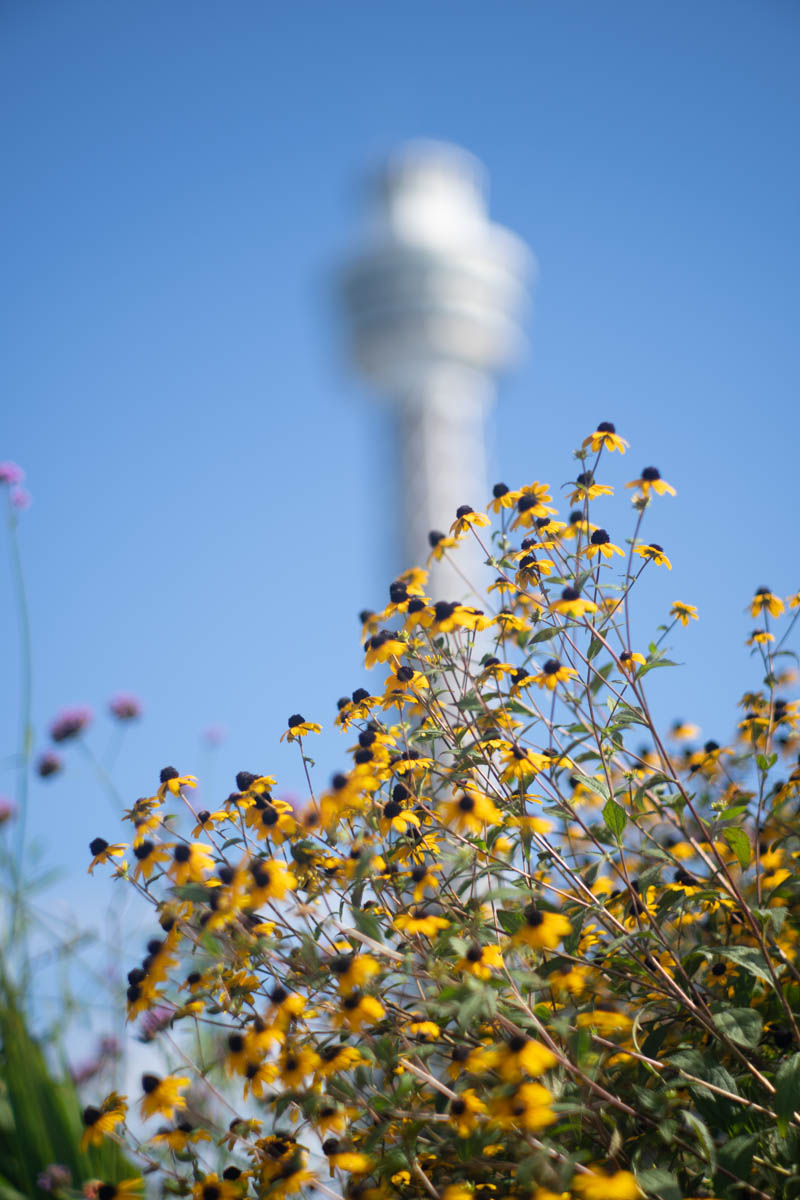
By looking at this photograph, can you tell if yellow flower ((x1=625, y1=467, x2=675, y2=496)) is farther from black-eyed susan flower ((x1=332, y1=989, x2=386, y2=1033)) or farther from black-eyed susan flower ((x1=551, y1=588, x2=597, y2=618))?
black-eyed susan flower ((x1=332, y1=989, x2=386, y2=1033))

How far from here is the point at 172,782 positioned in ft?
10.6

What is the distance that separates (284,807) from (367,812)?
249 millimetres

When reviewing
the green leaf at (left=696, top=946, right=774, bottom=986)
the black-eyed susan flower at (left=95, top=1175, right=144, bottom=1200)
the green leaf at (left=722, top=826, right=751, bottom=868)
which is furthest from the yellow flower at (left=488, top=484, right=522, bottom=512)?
the black-eyed susan flower at (left=95, top=1175, right=144, bottom=1200)

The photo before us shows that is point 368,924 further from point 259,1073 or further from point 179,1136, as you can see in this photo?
point 179,1136

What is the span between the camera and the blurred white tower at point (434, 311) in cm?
4191

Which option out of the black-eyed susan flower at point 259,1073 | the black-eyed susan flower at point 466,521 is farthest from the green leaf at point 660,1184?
the black-eyed susan flower at point 466,521

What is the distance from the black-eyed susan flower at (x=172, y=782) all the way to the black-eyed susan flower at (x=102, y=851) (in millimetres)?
208

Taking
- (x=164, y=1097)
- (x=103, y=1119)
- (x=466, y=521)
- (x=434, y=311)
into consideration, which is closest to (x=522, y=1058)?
(x=164, y=1097)

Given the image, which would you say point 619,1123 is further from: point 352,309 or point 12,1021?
point 352,309

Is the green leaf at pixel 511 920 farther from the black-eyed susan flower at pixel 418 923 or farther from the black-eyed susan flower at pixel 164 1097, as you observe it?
the black-eyed susan flower at pixel 164 1097

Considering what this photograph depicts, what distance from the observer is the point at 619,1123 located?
280 cm

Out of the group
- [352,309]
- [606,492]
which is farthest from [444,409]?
[606,492]

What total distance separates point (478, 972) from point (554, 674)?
1.13 m

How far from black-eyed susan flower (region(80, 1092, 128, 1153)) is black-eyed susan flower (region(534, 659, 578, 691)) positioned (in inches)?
72.0
